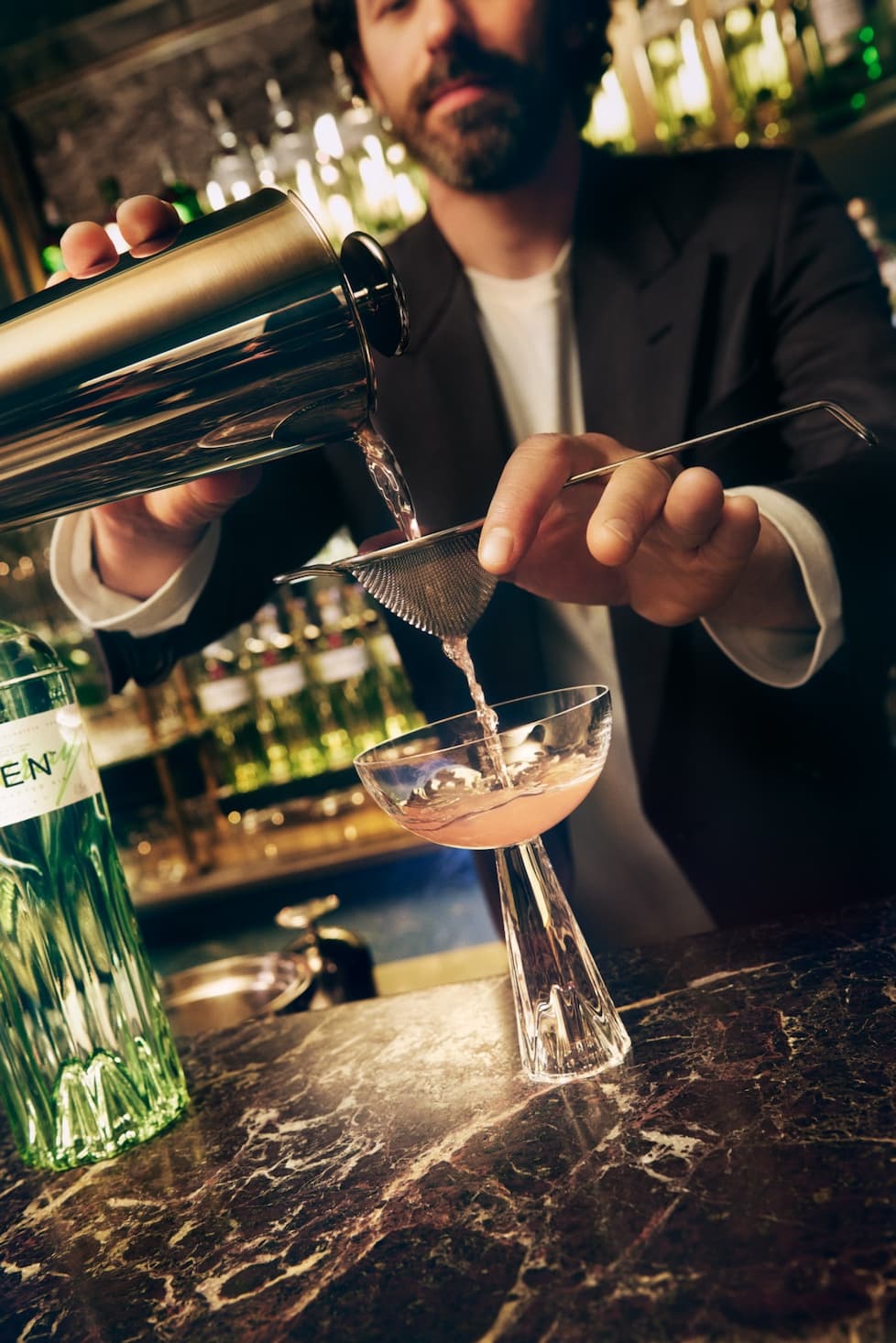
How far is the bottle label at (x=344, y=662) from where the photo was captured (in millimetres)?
2682

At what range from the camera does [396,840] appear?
2.72 m

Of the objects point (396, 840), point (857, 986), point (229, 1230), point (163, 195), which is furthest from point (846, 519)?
point (163, 195)

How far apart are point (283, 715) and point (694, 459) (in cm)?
171

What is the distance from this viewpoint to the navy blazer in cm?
A: 149

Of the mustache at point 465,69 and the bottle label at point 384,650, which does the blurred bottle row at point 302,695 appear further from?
the mustache at point 465,69

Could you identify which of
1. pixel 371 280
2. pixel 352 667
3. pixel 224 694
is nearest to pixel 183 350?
pixel 371 280

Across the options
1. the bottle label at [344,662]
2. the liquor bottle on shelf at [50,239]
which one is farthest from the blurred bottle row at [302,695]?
the liquor bottle on shelf at [50,239]

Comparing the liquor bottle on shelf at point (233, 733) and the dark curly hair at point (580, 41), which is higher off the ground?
the dark curly hair at point (580, 41)

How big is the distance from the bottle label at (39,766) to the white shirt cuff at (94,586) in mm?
527

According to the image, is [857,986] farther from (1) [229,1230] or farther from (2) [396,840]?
(2) [396,840]

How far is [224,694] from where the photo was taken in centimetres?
276

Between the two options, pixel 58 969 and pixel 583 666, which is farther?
pixel 583 666

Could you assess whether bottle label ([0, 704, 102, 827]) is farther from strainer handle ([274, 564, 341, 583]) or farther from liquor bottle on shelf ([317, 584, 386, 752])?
liquor bottle on shelf ([317, 584, 386, 752])

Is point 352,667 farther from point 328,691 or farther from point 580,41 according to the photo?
point 580,41
